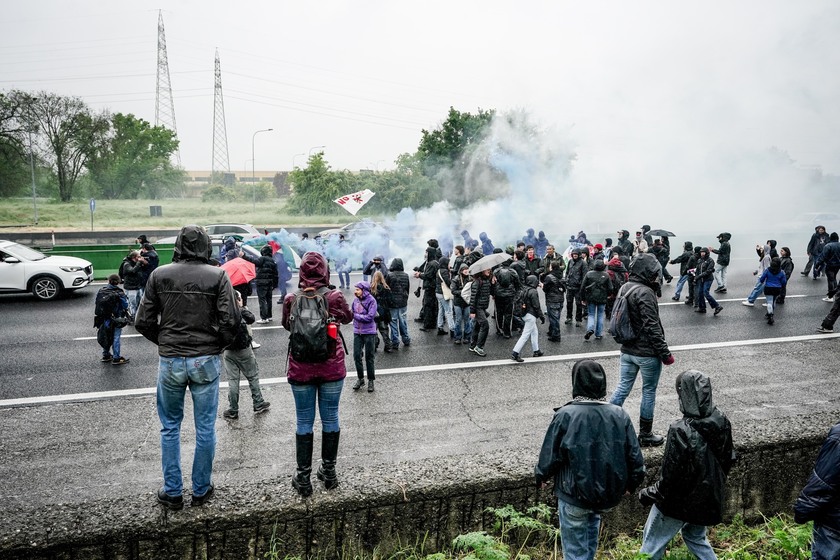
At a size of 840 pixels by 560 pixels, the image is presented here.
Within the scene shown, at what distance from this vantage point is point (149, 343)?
10797 millimetres

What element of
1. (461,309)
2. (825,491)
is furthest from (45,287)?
(825,491)

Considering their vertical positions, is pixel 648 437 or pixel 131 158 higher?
pixel 131 158

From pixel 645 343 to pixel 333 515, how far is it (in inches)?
140

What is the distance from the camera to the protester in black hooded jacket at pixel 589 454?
3.48 metres

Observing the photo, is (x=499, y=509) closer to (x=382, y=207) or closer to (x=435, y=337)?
(x=435, y=337)

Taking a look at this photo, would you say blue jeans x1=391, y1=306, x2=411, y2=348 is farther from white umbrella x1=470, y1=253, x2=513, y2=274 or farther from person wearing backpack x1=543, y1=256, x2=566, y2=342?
person wearing backpack x1=543, y1=256, x2=566, y2=342

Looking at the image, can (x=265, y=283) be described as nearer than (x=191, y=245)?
No

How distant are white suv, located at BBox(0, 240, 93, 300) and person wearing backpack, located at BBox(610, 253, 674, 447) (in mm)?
14660

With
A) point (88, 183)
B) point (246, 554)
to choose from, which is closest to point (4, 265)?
point (246, 554)

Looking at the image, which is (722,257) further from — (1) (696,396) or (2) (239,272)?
(1) (696,396)

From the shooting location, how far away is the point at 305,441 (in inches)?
167

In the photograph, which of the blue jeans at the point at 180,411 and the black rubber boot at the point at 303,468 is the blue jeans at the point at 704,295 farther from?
the blue jeans at the point at 180,411

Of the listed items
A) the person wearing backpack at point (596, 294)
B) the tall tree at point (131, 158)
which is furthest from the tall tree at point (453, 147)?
the tall tree at point (131, 158)

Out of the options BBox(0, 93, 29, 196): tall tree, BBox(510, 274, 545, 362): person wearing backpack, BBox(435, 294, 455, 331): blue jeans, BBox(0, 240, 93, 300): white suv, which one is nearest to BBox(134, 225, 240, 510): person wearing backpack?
BBox(510, 274, 545, 362): person wearing backpack
